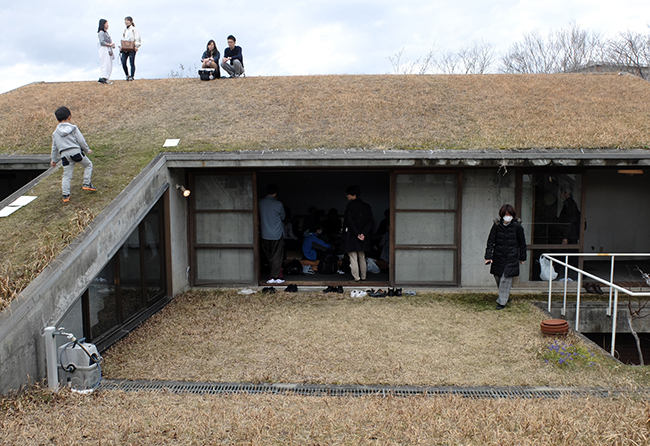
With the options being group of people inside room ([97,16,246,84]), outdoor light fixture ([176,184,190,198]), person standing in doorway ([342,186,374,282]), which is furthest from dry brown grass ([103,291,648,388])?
group of people inside room ([97,16,246,84])

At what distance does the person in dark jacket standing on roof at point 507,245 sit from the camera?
748 centimetres

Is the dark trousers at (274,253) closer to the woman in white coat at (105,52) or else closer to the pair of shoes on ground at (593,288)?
the pair of shoes on ground at (593,288)

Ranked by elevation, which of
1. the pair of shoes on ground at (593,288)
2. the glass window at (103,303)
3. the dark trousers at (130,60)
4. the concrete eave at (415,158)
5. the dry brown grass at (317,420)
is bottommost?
the dry brown grass at (317,420)

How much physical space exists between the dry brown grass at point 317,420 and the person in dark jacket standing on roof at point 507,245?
10.5ft

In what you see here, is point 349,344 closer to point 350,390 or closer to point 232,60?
point 350,390

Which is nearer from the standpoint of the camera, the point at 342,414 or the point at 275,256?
the point at 342,414

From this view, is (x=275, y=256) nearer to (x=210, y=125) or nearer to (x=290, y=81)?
(x=210, y=125)

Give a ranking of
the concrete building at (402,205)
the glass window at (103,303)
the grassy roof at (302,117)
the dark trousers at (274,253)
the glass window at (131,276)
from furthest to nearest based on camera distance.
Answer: the dark trousers at (274,253), the grassy roof at (302,117), the concrete building at (402,205), the glass window at (131,276), the glass window at (103,303)

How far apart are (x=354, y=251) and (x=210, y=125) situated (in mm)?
4038

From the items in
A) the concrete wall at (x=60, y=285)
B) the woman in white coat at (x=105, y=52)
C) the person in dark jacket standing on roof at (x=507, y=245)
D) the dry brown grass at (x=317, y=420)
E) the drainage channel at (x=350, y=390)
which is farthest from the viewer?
the woman in white coat at (x=105, y=52)

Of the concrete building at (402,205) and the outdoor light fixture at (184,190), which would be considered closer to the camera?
the concrete building at (402,205)

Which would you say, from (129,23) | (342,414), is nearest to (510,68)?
(129,23)

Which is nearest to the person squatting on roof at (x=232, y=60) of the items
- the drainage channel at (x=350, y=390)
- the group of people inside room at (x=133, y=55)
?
the group of people inside room at (x=133, y=55)

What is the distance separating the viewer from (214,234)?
916cm
